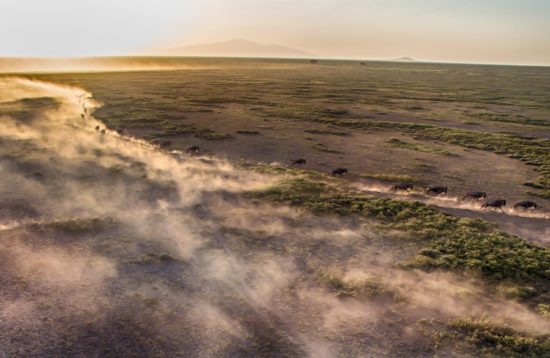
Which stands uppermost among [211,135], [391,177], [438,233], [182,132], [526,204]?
[182,132]

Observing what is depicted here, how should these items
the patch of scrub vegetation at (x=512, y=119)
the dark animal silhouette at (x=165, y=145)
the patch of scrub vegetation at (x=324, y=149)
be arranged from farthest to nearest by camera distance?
1. the patch of scrub vegetation at (x=512, y=119)
2. the patch of scrub vegetation at (x=324, y=149)
3. the dark animal silhouette at (x=165, y=145)

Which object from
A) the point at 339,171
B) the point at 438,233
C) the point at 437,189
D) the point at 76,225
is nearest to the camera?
the point at 76,225

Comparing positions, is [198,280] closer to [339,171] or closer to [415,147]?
[339,171]

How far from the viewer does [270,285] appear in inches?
640

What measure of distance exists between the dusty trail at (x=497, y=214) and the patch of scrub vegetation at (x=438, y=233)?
50.1 inches

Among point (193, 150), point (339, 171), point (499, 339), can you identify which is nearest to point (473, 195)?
point (339, 171)

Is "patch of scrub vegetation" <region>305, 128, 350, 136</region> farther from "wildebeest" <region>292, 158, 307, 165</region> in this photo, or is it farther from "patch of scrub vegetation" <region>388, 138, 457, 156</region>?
"wildebeest" <region>292, 158, 307, 165</region>

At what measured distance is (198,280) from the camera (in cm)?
1652

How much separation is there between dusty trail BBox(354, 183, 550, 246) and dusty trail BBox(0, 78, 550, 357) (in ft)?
21.4

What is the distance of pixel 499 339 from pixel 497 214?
1338 cm

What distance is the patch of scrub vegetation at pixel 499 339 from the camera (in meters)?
12.8

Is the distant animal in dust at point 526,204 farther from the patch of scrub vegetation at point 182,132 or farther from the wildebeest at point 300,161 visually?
the patch of scrub vegetation at point 182,132

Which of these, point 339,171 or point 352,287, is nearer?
point 352,287

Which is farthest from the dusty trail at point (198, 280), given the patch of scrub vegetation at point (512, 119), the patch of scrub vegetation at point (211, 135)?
the patch of scrub vegetation at point (512, 119)
